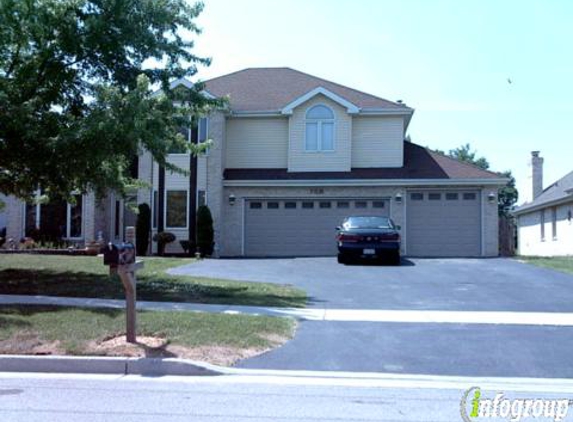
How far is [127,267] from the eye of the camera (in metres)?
8.20

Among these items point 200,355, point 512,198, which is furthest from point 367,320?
point 512,198

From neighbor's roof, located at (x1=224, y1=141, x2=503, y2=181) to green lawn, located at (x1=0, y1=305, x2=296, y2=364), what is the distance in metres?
13.9

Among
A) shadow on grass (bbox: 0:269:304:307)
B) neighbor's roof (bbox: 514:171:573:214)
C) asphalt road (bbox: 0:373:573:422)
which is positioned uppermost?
neighbor's roof (bbox: 514:171:573:214)

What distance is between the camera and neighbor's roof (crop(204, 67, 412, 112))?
81.1 ft

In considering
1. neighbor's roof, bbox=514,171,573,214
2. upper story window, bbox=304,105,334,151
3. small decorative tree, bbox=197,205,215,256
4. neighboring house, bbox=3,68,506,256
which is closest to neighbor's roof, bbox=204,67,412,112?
neighboring house, bbox=3,68,506,256

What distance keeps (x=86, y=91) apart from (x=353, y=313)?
8400 millimetres

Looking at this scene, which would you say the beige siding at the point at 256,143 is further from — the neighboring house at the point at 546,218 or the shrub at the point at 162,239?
the neighboring house at the point at 546,218

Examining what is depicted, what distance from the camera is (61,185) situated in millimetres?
13570

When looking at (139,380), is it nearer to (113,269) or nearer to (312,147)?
(113,269)

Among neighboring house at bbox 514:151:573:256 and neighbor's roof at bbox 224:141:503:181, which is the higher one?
neighbor's roof at bbox 224:141:503:181

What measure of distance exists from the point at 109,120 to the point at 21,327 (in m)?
4.32

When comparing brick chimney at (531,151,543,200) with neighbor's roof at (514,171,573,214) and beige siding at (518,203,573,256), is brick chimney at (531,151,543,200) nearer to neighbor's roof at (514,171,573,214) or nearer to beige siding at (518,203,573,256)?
beige siding at (518,203,573,256)

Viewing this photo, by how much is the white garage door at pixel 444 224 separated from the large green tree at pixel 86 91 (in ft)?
36.2

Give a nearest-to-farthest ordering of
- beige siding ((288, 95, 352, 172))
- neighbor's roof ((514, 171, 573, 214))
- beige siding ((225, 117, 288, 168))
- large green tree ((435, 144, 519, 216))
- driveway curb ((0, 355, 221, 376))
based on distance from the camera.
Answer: driveway curb ((0, 355, 221, 376)) → beige siding ((288, 95, 352, 172)) → beige siding ((225, 117, 288, 168)) → neighbor's roof ((514, 171, 573, 214)) → large green tree ((435, 144, 519, 216))
